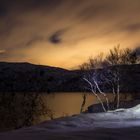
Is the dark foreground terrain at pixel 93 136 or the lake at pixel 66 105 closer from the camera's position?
the dark foreground terrain at pixel 93 136

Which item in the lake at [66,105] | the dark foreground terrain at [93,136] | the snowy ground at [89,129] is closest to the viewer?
the dark foreground terrain at [93,136]

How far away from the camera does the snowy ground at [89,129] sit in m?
14.4

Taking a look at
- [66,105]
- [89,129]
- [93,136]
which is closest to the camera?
[93,136]

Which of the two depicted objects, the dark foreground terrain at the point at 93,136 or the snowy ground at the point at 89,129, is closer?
the dark foreground terrain at the point at 93,136

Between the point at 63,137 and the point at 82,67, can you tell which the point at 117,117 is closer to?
the point at 63,137

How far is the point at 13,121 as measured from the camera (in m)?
49.8

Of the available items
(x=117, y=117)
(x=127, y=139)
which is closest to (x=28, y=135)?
(x=127, y=139)

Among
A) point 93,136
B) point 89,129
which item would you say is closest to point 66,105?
point 89,129

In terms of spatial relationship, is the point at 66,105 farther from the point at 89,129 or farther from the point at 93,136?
the point at 93,136

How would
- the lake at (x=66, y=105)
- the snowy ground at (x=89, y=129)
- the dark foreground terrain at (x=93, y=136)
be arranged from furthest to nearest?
the lake at (x=66, y=105)
the snowy ground at (x=89, y=129)
the dark foreground terrain at (x=93, y=136)

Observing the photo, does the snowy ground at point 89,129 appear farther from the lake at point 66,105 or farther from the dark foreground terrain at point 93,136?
the lake at point 66,105

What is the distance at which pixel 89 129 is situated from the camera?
17.4 metres

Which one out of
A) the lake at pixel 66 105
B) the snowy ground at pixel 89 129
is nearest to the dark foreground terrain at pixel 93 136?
the snowy ground at pixel 89 129

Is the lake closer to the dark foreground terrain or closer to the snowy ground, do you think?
the snowy ground
